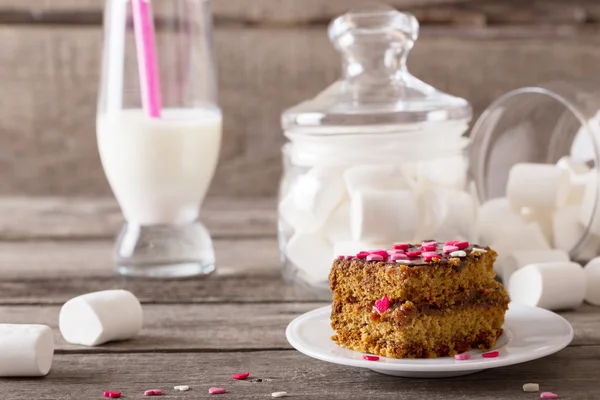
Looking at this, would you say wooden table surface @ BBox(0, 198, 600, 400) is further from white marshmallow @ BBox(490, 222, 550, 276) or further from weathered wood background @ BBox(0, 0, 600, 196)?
weathered wood background @ BBox(0, 0, 600, 196)

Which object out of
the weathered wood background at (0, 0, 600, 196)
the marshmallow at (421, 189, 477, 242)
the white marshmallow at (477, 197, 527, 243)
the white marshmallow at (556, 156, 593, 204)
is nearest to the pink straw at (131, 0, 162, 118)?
the marshmallow at (421, 189, 477, 242)

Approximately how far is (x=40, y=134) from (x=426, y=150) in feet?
5.21

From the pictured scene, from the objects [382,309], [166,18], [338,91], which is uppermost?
[166,18]

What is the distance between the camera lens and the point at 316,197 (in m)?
1.28

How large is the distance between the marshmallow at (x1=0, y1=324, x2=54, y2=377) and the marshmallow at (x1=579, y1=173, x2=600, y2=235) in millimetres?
849

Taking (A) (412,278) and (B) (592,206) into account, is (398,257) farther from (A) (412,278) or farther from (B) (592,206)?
(B) (592,206)

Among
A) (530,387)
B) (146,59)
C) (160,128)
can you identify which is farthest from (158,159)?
(530,387)

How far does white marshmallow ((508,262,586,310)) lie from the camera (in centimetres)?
121

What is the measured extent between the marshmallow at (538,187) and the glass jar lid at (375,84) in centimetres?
17

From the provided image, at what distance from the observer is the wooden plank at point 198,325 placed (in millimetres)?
1073

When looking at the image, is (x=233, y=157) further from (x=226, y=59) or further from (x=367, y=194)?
(x=367, y=194)

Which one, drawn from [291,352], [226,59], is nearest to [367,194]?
[291,352]

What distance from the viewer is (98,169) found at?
2.59 m

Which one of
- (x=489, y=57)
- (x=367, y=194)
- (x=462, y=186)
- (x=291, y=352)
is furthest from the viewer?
(x=489, y=57)
